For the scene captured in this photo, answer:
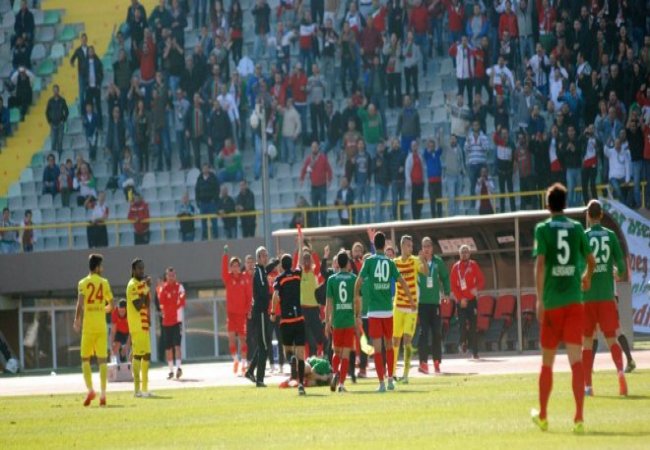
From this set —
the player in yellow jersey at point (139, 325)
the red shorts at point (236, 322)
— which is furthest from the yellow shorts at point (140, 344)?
the red shorts at point (236, 322)

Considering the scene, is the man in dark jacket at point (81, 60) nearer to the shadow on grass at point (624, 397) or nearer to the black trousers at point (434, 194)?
the black trousers at point (434, 194)

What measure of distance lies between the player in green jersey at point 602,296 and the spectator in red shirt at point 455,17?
24.7m

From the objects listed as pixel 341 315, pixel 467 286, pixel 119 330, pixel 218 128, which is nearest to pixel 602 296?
pixel 341 315

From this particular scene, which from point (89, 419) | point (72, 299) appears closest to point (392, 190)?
point (72, 299)

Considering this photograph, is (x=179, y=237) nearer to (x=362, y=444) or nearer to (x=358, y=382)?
(x=358, y=382)

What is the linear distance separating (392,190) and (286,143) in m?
5.13

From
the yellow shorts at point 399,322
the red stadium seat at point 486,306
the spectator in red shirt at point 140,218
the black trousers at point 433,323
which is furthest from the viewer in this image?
the spectator in red shirt at point 140,218

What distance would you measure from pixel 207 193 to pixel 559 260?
29.5 metres

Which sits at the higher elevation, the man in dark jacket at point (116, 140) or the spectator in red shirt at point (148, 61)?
the spectator in red shirt at point (148, 61)

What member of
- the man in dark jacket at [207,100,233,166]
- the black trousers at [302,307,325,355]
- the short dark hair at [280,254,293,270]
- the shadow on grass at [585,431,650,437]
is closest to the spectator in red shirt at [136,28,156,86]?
the man in dark jacket at [207,100,233,166]

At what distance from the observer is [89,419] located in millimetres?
18594

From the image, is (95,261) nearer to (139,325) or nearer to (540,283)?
(139,325)

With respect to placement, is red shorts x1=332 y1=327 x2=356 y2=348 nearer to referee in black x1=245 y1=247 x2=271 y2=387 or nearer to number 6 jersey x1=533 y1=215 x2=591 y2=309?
referee in black x1=245 y1=247 x2=271 y2=387

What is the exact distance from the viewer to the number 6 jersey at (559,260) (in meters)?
13.4
